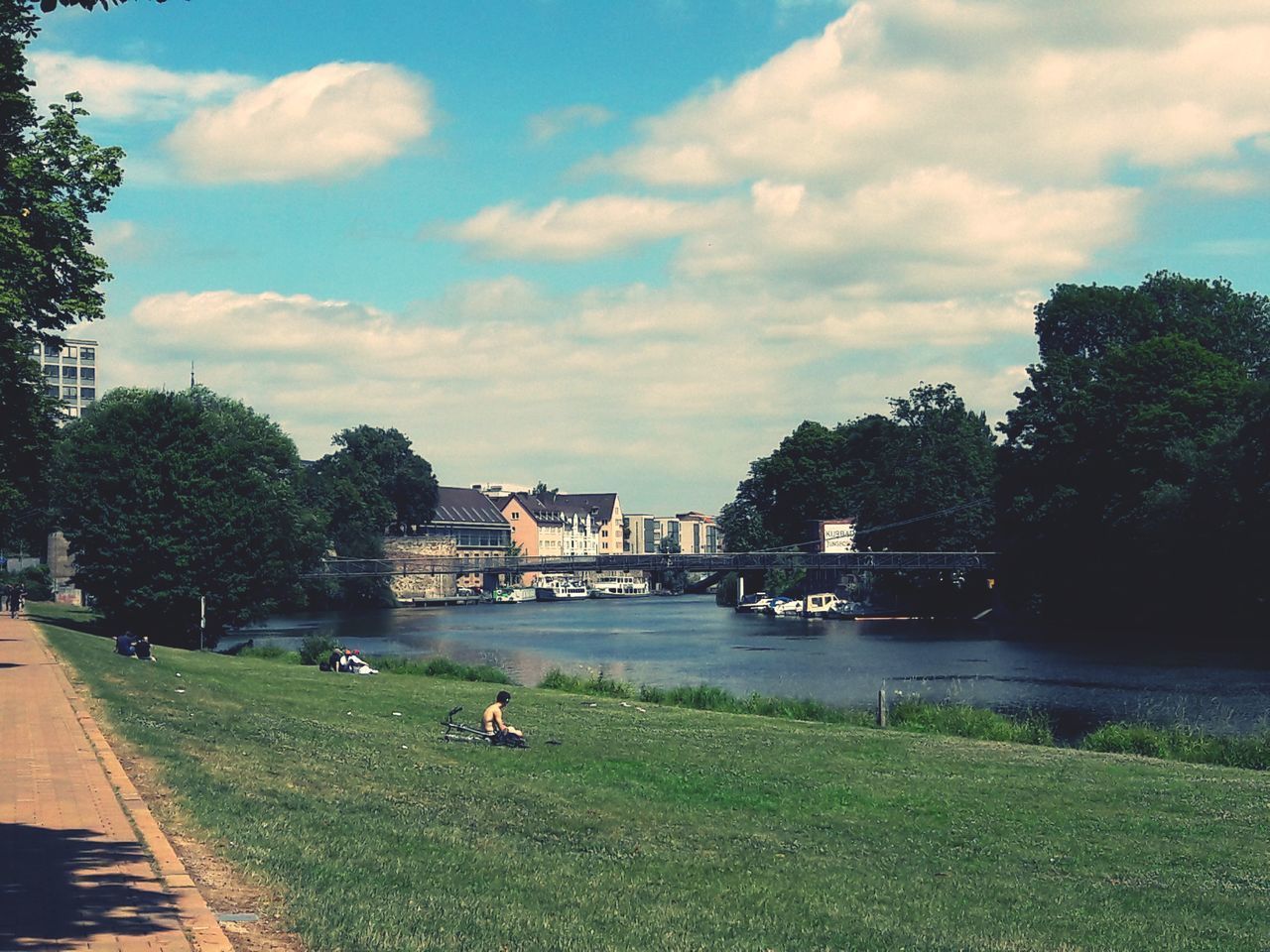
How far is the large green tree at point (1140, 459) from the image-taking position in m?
71.0

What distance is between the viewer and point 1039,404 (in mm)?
89125

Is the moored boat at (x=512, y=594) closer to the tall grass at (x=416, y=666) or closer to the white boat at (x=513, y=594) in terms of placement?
the white boat at (x=513, y=594)

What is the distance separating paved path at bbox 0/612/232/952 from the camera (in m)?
8.16

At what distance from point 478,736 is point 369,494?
13330cm

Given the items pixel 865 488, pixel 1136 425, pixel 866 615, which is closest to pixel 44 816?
pixel 1136 425

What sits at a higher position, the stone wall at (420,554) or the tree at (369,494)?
the tree at (369,494)

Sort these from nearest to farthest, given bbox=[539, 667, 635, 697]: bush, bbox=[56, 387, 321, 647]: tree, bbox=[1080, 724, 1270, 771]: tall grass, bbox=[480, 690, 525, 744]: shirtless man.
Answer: bbox=[480, 690, 525, 744]: shirtless man < bbox=[1080, 724, 1270, 771]: tall grass < bbox=[539, 667, 635, 697]: bush < bbox=[56, 387, 321, 647]: tree

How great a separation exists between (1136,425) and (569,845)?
74.1 m

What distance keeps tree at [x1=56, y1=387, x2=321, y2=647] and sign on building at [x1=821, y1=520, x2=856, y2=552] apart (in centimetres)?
7778

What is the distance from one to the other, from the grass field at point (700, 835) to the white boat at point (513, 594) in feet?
497

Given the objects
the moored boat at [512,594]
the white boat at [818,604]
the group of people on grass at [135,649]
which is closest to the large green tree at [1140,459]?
the white boat at [818,604]

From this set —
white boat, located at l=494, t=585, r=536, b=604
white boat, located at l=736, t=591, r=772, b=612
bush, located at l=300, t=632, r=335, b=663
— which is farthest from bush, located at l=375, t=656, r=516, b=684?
white boat, located at l=494, t=585, r=536, b=604

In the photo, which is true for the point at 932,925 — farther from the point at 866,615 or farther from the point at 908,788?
the point at 866,615

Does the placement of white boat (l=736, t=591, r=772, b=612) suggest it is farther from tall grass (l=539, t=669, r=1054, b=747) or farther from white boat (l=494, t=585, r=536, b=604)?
tall grass (l=539, t=669, r=1054, b=747)
